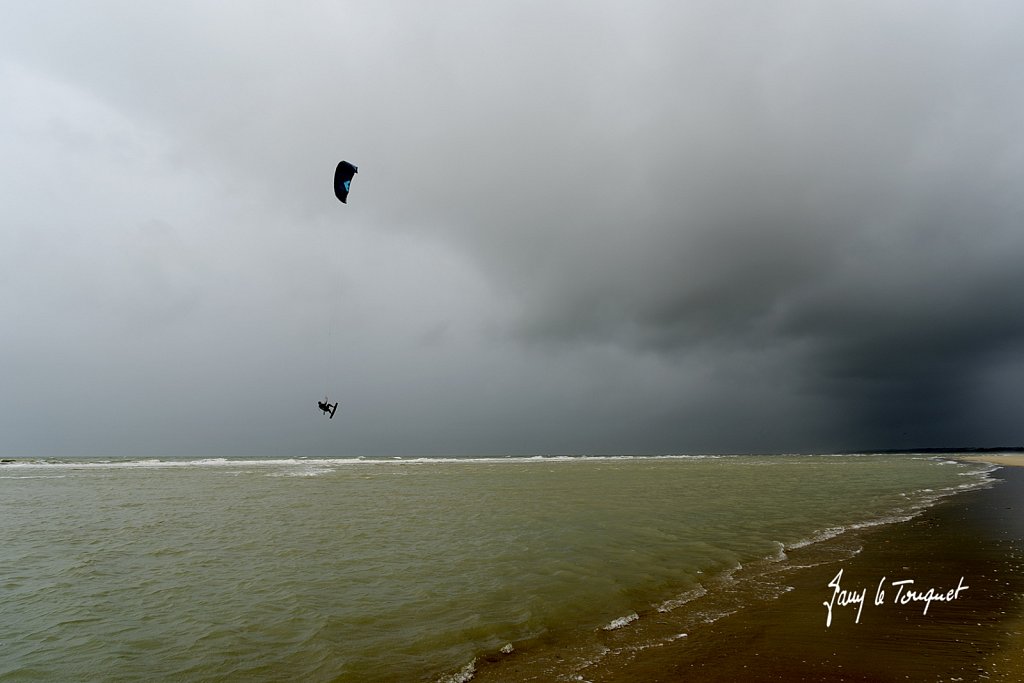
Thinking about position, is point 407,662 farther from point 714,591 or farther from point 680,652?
point 714,591

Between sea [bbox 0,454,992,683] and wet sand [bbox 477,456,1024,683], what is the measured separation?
357 mm

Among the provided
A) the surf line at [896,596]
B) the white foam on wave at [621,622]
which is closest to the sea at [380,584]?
the white foam on wave at [621,622]

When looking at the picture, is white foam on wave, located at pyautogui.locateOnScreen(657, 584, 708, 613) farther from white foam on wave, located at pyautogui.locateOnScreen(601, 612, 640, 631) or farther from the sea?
white foam on wave, located at pyautogui.locateOnScreen(601, 612, 640, 631)

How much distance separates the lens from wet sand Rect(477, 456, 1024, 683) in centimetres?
641

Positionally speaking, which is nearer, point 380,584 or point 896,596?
point 896,596

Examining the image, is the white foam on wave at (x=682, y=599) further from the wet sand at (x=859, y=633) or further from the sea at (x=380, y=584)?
the wet sand at (x=859, y=633)

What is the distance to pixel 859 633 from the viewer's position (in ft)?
25.5

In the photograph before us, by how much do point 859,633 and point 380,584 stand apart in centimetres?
889

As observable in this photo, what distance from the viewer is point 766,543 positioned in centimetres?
1459

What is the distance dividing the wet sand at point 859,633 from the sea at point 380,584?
0.36 metres

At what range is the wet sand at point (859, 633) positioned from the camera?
6406 mm

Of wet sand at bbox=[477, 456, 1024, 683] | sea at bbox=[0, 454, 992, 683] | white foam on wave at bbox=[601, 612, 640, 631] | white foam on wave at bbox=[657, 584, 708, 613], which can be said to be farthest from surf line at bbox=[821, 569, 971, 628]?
white foam on wave at bbox=[601, 612, 640, 631]

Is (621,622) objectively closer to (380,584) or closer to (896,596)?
(380,584)

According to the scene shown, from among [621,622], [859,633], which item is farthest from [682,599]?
[859,633]
